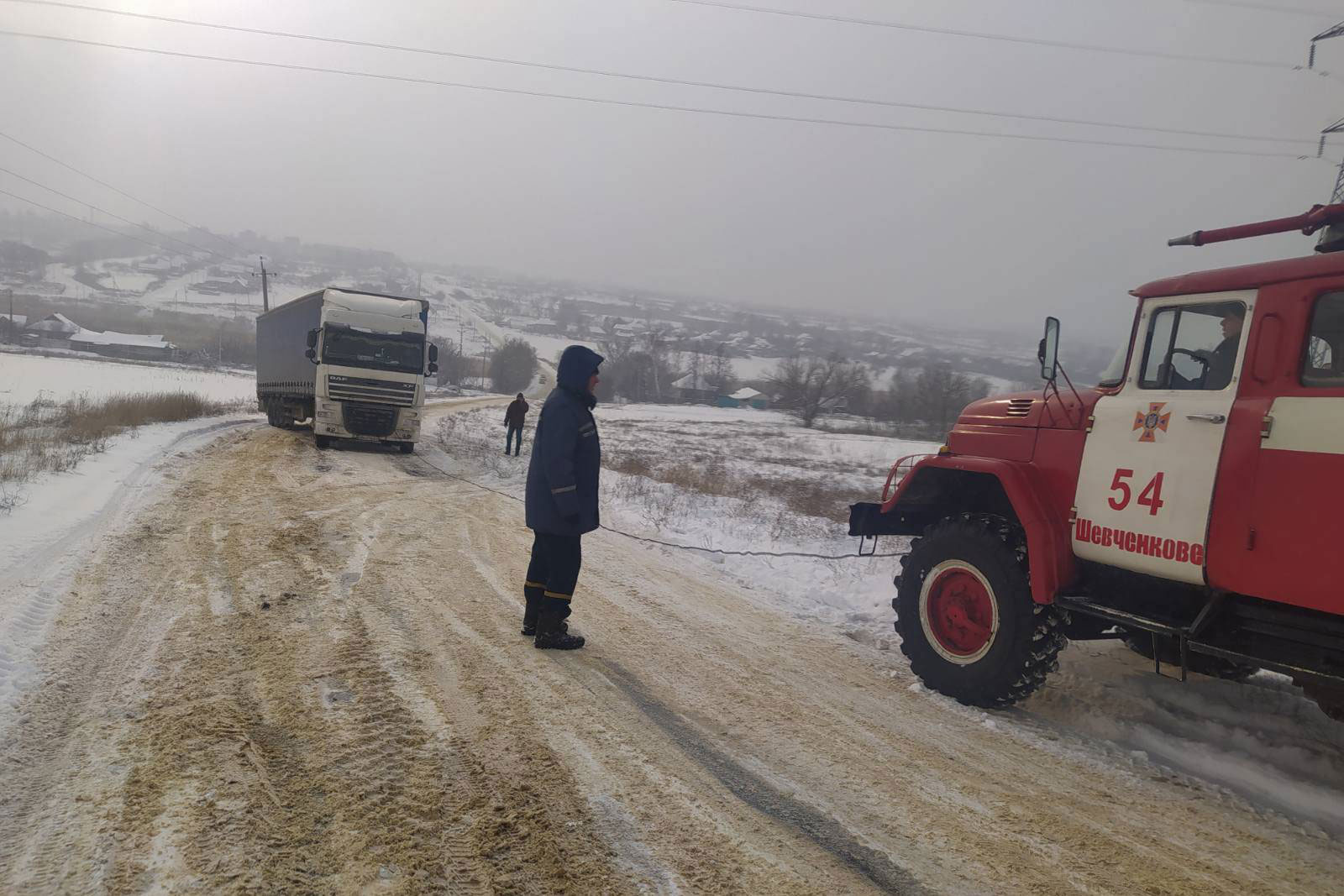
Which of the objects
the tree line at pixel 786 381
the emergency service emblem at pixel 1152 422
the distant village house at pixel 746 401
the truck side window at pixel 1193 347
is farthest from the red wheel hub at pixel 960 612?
the distant village house at pixel 746 401

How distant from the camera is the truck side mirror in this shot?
4.61 meters

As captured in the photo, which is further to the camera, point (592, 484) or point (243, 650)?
point (592, 484)

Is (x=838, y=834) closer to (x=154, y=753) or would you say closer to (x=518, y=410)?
(x=154, y=753)

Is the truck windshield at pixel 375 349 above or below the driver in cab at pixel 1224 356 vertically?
below

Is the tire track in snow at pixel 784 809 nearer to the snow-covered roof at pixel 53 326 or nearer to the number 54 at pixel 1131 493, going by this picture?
the number 54 at pixel 1131 493

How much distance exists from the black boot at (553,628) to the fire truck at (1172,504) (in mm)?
2360

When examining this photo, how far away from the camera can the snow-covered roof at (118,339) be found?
87875 millimetres

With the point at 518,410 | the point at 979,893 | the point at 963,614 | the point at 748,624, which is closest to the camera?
the point at 979,893

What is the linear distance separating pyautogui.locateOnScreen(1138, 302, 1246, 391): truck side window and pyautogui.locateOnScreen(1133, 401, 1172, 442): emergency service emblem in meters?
0.16

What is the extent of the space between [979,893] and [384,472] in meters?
13.3

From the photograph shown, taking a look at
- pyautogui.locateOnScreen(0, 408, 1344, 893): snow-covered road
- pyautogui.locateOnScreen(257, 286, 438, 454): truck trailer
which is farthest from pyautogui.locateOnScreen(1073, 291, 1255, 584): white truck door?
pyautogui.locateOnScreen(257, 286, 438, 454): truck trailer

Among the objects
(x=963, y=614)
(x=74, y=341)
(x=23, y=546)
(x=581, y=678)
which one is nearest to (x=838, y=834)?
(x=581, y=678)

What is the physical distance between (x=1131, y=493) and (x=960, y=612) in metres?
1.34

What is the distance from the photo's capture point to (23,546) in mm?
6289
